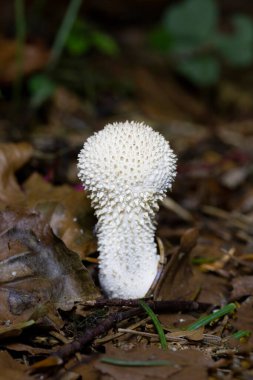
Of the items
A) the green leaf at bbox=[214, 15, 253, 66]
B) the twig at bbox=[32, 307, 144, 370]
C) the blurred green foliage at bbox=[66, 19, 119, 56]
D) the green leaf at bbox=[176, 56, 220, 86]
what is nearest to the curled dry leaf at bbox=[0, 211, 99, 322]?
the twig at bbox=[32, 307, 144, 370]

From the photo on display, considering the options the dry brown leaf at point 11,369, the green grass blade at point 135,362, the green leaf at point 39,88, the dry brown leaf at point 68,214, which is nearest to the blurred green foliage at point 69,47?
the green leaf at point 39,88

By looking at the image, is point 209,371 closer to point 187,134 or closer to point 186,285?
point 186,285

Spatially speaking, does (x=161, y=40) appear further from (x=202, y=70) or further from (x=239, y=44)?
(x=239, y=44)

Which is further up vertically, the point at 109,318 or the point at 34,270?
the point at 34,270

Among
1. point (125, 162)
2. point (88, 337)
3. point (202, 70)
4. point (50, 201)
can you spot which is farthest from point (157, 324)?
point (202, 70)

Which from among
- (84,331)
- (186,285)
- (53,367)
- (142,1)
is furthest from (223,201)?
(142,1)

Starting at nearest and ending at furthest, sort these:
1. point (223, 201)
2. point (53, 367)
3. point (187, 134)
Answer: point (53, 367), point (223, 201), point (187, 134)

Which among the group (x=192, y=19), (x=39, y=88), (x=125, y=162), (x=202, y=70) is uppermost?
(x=192, y=19)

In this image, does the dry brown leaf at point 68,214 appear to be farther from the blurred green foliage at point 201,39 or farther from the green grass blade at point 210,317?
the blurred green foliage at point 201,39
